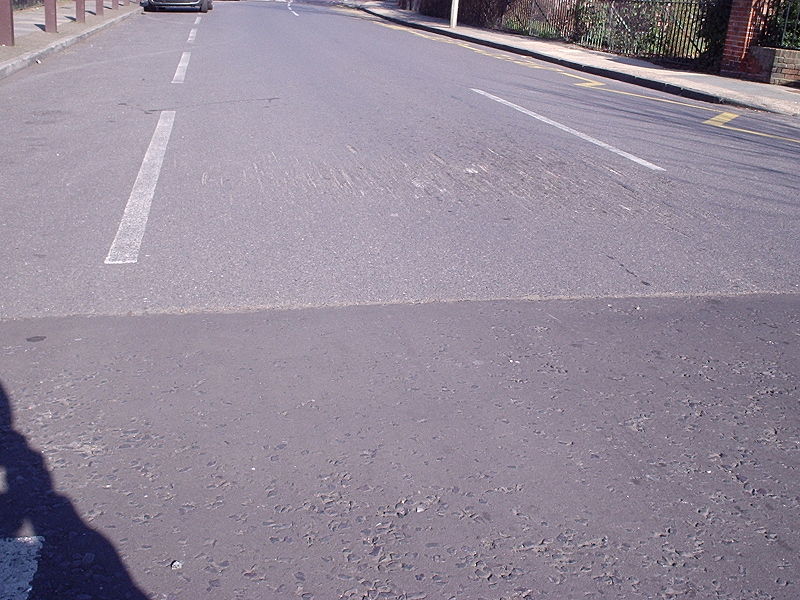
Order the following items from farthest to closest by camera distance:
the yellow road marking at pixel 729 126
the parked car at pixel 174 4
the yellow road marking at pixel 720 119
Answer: the parked car at pixel 174 4, the yellow road marking at pixel 720 119, the yellow road marking at pixel 729 126

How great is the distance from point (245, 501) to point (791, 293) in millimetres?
3769

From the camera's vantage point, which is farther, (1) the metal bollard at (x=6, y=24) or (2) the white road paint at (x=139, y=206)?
(1) the metal bollard at (x=6, y=24)

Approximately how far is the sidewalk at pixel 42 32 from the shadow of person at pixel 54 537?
11290mm

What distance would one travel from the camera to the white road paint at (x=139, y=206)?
5.32 meters

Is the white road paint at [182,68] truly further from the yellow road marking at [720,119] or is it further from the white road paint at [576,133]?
the yellow road marking at [720,119]

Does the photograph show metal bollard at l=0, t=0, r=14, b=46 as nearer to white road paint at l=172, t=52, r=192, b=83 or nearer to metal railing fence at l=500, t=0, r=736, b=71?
white road paint at l=172, t=52, r=192, b=83

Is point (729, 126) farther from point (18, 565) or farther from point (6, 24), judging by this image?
point (6, 24)

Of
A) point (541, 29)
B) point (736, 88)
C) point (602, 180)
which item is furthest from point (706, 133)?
point (541, 29)

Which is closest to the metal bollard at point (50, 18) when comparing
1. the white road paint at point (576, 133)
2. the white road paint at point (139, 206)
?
the white road paint at point (576, 133)

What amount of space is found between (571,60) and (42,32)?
11.8 metres

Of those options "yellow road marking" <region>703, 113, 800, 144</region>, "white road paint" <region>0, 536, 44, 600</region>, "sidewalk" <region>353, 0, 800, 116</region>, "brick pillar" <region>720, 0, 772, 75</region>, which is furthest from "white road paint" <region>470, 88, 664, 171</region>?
"brick pillar" <region>720, 0, 772, 75</region>

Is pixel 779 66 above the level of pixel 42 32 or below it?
above

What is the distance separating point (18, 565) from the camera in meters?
2.57

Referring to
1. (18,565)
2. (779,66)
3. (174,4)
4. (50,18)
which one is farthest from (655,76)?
(174,4)
